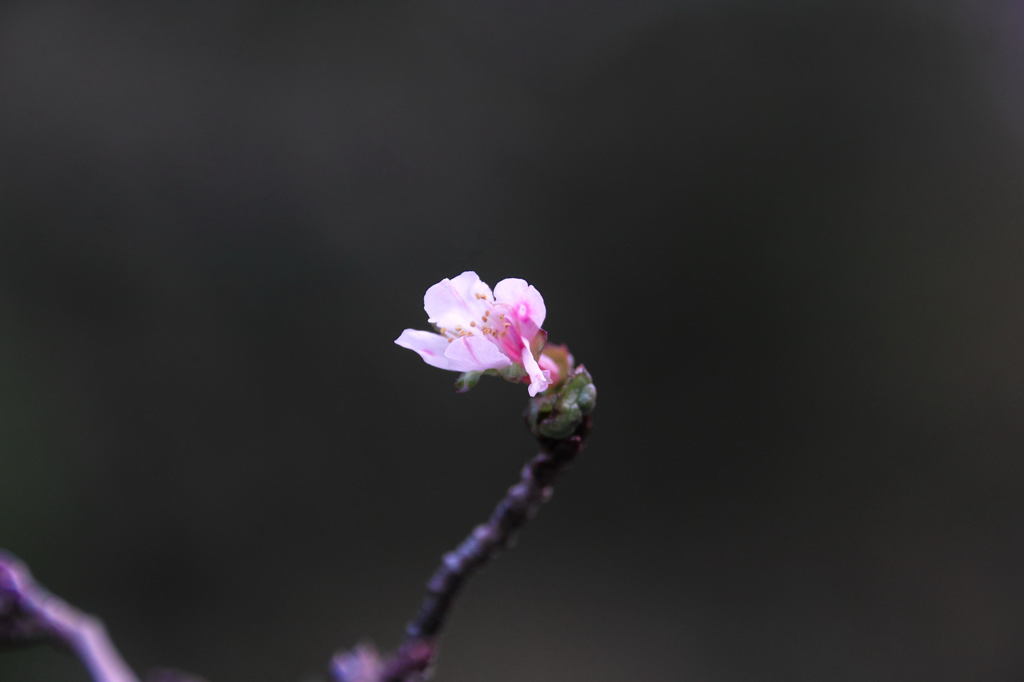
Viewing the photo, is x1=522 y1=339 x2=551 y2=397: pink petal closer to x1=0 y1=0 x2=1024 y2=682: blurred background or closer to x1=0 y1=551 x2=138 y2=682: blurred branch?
x1=0 y1=551 x2=138 y2=682: blurred branch

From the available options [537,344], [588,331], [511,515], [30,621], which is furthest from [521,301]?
[588,331]

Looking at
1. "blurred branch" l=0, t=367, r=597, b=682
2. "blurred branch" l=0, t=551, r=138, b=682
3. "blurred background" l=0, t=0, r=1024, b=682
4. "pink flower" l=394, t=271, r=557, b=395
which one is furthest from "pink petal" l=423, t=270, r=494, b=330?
"blurred background" l=0, t=0, r=1024, b=682

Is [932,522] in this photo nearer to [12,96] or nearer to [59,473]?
[59,473]

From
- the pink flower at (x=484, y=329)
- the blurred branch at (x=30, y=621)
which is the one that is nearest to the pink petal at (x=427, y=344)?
the pink flower at (x=484, y=329)

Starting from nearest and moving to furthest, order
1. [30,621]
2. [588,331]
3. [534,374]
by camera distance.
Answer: [30,621] < [534,374] < [588,331]

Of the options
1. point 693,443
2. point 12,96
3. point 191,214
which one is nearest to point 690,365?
point 693,443

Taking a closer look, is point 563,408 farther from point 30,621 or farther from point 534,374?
point 30,621

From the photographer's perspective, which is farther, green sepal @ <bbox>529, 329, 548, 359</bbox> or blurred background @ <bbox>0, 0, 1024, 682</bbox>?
blurred background @ <bbox>0, 0, 1024, 682</bbox>
